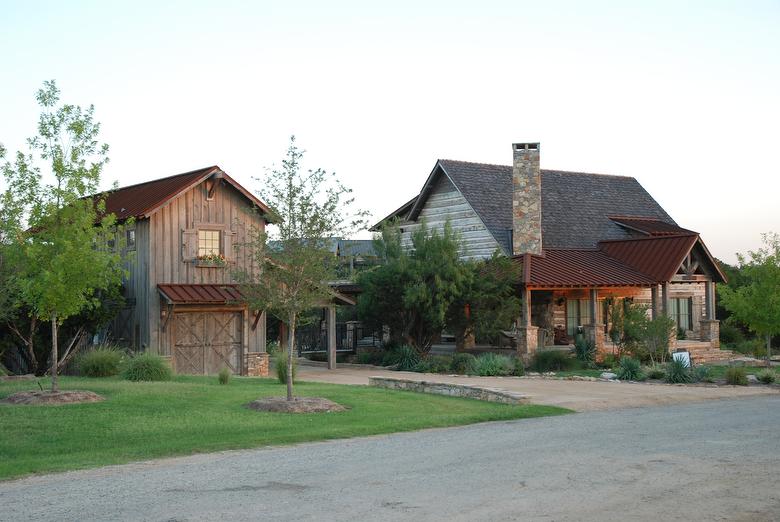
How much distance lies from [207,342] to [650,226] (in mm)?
20059

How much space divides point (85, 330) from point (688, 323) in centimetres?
2388

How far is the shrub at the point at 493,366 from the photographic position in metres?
26.6

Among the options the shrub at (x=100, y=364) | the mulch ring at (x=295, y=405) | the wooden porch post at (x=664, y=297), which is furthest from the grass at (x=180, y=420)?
the wooden porch post at (x=664, y=297)

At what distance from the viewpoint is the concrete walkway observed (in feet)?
61.7

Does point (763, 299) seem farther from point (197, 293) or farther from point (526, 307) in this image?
point (197, 293)

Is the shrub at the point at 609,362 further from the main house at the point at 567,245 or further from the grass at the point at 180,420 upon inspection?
the grass at the point at 180,420

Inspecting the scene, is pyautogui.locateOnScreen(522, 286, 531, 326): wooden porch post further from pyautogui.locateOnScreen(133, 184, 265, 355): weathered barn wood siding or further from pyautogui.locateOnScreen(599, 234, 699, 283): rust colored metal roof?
pyautogui.locateOnScreen(133, 184, 265, 355): weathered barn wood siding

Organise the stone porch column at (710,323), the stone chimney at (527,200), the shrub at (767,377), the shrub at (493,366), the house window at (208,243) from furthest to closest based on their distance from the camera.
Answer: the stone porch column at (710,323) < the stone chimney at (527,200) < the house window at (208,243) < the shrub at (493,366) < the shrub at (767,377)

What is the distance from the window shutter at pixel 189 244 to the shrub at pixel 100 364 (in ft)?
17.2

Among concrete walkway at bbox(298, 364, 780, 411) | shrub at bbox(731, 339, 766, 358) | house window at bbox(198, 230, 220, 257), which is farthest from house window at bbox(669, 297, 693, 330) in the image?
house window at bbox(198, 230, 220, 257)

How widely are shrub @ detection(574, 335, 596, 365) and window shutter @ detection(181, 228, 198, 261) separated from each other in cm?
1306

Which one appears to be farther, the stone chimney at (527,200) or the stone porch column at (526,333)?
the stone chimney at (527,200)

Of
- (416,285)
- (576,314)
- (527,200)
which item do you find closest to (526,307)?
(416,285)

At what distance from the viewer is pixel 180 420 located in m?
15.2
